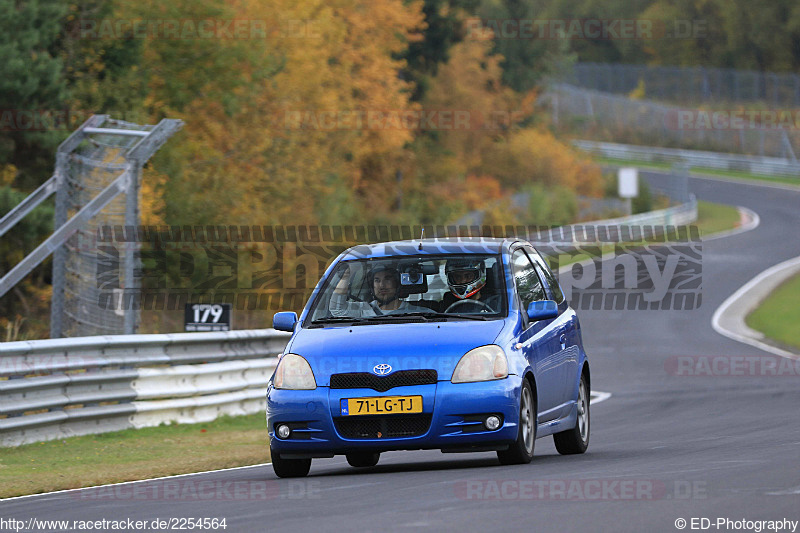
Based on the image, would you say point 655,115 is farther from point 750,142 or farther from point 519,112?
point 519,112

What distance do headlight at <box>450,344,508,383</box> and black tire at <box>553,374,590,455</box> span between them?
6.76ft

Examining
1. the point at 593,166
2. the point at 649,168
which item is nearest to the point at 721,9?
the point at 649,168

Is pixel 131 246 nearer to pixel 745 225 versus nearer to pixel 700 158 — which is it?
pixel 745 225

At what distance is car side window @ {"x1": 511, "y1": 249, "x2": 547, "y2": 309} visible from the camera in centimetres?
1088

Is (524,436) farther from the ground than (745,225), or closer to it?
farther from the ground

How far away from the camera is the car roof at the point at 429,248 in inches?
432

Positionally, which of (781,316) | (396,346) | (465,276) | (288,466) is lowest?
(781,316)

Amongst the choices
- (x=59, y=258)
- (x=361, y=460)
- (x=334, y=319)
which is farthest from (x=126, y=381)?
(x=334, y=319)

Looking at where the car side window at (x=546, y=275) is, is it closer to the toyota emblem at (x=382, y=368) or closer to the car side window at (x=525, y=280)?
the car side window at (x=525, y=280)

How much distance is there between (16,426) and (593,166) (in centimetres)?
6142

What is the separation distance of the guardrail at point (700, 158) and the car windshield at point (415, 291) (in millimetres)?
71788

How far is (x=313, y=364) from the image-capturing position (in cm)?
995

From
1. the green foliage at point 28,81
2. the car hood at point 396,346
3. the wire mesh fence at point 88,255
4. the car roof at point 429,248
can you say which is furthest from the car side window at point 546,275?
the green foliage at point 28,81

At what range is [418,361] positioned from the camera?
9742 mm
